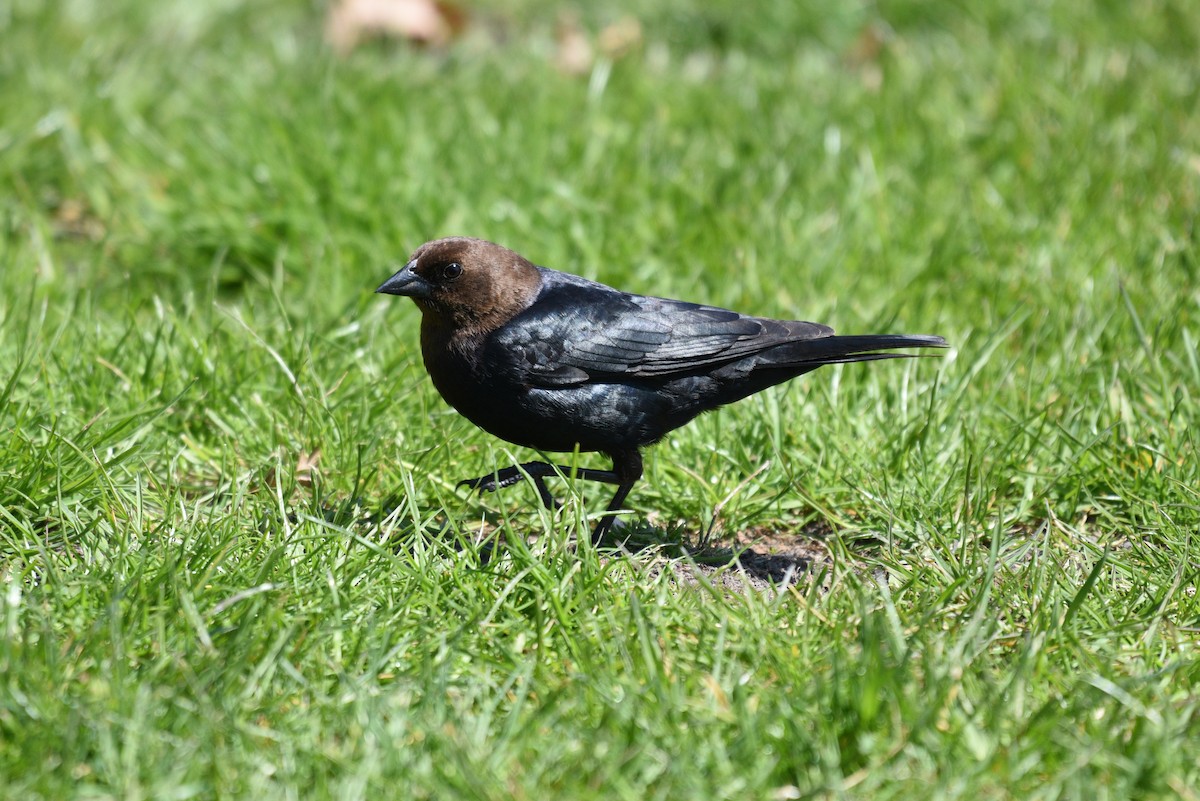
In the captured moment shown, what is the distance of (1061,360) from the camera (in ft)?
14.5

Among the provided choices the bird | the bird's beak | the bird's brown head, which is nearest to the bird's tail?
the bird

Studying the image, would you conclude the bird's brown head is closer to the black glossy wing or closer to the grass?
the black glossy wing

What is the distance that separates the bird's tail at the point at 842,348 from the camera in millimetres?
3557

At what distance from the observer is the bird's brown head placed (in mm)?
3721

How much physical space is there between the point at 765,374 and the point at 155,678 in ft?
6.25

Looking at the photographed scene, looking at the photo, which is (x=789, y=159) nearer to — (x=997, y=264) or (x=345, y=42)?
(x=997, y=264)

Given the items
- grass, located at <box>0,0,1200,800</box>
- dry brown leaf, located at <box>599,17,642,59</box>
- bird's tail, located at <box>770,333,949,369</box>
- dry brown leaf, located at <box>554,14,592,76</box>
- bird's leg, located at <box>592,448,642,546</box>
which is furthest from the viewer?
dry brown leaf, located at <box>599,17,642,59</box>

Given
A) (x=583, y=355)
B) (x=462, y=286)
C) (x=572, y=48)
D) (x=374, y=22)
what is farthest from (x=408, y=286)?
(x=374, y=22)

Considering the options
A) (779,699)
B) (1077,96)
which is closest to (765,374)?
(779,699)

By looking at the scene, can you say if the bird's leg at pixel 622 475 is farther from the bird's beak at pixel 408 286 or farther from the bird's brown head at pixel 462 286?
the bird's beak at pixel 408 286

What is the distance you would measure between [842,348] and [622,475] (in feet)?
2.43

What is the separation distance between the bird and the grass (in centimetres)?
28

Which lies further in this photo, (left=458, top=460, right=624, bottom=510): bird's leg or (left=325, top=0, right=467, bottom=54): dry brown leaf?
(left=325, top=0, right=467, bottom=54): dry brown leaf

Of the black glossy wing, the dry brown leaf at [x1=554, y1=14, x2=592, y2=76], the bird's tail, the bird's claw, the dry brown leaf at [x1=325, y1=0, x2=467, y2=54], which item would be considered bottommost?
the bird's claw
